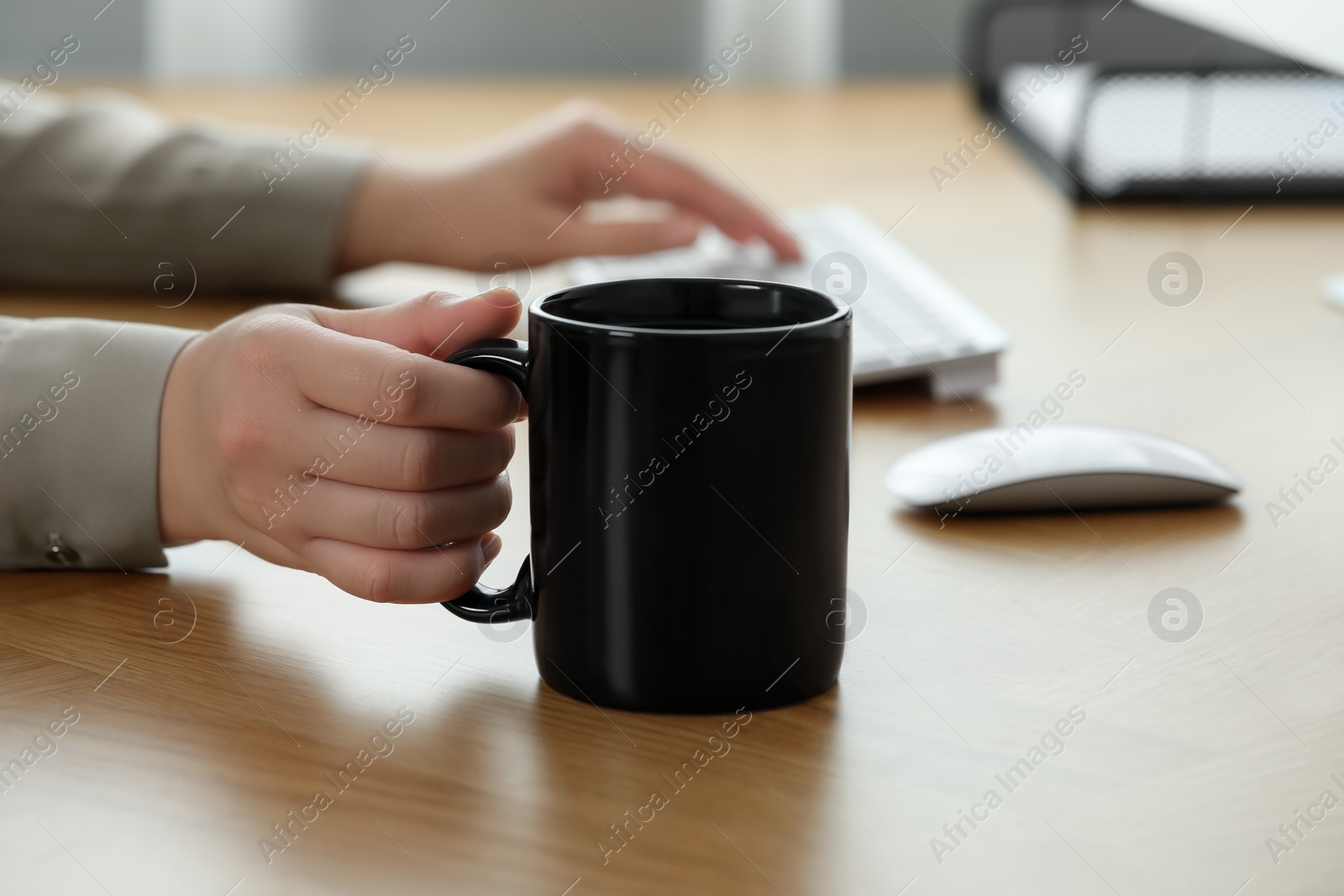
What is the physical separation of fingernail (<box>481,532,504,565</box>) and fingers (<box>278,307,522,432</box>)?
0.18ft

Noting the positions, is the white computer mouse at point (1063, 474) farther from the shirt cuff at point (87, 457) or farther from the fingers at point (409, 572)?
the shirt cuff at point (87, 457)

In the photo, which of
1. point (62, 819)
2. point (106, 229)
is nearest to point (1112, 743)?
point (62, 819)

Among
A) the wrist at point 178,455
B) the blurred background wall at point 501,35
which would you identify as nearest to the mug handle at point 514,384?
the wrist at point 178,455

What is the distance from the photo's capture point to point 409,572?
0.47 metres

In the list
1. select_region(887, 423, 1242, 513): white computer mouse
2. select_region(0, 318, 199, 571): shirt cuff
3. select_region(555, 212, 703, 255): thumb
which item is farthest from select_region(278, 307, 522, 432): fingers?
select_region(555, 212, 703, 255): thumb

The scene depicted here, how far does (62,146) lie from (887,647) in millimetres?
819

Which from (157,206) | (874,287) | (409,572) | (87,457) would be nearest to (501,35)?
(157,206)

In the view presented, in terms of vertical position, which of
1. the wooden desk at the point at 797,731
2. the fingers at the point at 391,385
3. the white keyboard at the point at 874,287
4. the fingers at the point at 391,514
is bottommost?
the wooden desk at the point at 797,731

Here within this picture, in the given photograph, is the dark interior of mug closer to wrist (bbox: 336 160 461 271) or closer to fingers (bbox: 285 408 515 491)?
fingers (bbox: 285 408 515 491)

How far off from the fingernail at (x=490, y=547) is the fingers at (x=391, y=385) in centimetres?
5

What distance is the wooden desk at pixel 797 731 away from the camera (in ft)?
1.15

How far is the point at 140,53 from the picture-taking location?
2.69m

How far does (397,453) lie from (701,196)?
22.8 inches

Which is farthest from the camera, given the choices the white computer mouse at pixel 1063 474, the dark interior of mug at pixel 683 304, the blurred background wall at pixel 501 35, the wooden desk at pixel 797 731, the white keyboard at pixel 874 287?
the blurred background wall at pixel 501 35
